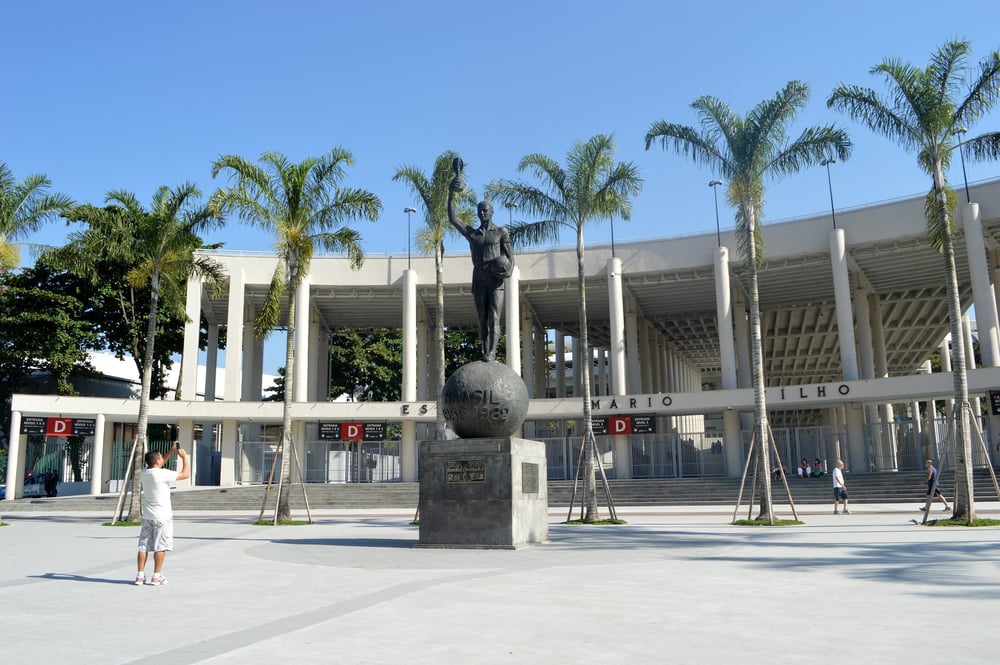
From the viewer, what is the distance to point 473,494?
13.2 m

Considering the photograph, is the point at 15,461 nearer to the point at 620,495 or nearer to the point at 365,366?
the point at 365,366

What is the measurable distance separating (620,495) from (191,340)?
22.2m

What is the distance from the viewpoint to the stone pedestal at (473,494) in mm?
13055

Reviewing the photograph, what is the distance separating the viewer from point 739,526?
19.9 meters

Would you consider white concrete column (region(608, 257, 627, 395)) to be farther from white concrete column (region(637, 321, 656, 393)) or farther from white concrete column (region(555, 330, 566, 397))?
white concrete column (region(555, 330, 566, 397))

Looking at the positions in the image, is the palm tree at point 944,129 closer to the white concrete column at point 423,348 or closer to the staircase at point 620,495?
the staircase at point 620,495

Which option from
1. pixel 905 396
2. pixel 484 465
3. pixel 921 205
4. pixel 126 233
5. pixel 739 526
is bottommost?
pixel 739 526

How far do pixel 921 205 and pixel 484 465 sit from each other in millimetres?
27177

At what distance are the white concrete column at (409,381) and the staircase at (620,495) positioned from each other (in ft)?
12.1

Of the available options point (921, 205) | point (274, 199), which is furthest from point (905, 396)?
point (274, 199)

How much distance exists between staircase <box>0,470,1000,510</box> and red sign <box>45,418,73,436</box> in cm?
291

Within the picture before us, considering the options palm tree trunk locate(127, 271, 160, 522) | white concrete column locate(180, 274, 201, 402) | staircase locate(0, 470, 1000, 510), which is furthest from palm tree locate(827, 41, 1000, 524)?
white concrete column locate(180, 274, 201, 402)

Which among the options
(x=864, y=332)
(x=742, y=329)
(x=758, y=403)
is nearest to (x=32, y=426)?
(x=758, y=403)

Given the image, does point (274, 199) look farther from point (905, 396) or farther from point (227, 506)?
point (905, 396)
